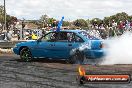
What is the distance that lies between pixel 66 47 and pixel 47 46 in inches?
38.7

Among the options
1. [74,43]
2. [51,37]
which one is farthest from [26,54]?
[74,43]

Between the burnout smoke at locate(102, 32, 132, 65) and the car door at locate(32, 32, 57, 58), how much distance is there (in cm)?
210

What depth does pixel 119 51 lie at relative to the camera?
13938mm

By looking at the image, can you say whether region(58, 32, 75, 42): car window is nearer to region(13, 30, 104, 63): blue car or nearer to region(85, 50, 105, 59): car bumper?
region(13, 30, 104, 63): blue car

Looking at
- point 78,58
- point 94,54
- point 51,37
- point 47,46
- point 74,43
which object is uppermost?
point 51,37

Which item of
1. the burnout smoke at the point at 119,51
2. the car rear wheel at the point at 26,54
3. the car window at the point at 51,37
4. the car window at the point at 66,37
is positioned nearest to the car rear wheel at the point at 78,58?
the car window at the point at 66,37

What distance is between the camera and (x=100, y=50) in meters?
13.6

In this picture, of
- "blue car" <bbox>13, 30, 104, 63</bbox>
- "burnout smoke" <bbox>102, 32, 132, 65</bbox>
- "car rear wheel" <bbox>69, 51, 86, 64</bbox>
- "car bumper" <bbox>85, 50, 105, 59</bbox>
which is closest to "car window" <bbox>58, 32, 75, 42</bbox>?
"blue car" <bbox>13, 30, 104, 63</bbox>

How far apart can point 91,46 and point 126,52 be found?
1.39 m

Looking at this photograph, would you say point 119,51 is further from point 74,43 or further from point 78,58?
point 74,43

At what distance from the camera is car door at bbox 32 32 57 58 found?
14.6 m

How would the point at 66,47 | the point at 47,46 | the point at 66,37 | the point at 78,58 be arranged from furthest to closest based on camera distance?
the point at 47,46 < the point at 66,37 < the point at 66,47 < the point at 78,58

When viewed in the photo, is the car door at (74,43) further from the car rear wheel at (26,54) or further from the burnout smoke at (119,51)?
the car rear wheel at (26,54)

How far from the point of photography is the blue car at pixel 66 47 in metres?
13.6
